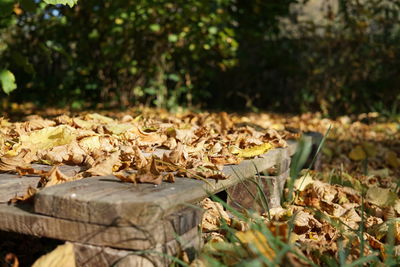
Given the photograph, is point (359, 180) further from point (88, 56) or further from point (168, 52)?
point (88, 56)

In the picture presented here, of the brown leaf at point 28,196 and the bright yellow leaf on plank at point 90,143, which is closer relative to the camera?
the brown leaf at point 28,196

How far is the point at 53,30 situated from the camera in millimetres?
5676

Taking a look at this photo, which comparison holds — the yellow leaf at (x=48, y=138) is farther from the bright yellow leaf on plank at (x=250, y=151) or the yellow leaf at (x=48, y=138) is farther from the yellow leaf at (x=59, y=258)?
the yellow leaf at (x=59, y=258)

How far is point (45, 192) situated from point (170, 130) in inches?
43.3

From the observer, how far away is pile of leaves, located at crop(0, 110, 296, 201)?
1.54 metres

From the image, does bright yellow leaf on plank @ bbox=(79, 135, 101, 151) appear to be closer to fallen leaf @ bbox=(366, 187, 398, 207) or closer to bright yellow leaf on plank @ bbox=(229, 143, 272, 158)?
bright yellow leaf on plank @ bbox=(229, 143, 272, 158)

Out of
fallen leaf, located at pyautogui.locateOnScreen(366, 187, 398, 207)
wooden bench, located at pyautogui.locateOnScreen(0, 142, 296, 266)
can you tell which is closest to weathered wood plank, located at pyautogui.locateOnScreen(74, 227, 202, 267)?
wooden bench, located at pyautogui.locateOnScreen(0, 142, 296, 266)

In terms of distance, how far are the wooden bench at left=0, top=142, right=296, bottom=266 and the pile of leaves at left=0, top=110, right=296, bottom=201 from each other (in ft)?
0.40

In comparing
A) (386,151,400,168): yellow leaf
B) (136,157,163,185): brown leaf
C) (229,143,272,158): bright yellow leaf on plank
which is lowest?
(386,151,400,168): yellow leaf

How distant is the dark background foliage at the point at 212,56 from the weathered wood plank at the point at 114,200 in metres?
4.19

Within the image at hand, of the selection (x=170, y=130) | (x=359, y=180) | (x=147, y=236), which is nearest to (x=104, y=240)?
(x=147, y=236)

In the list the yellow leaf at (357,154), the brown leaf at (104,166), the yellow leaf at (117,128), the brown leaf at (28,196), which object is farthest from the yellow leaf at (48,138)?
the yellow leaf at (357,154)

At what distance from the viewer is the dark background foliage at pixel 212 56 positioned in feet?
18.8

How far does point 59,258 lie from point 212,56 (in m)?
5.60
